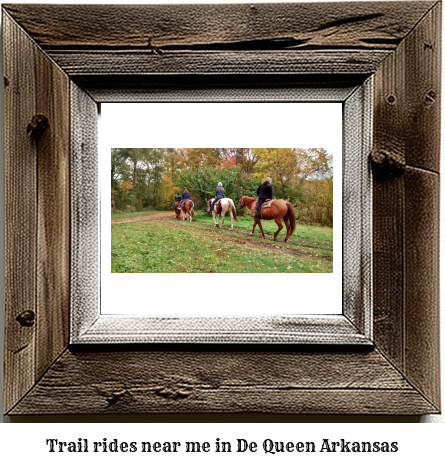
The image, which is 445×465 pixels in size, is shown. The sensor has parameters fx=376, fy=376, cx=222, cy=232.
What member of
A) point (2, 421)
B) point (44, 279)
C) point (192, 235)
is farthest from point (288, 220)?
point (2, 421)

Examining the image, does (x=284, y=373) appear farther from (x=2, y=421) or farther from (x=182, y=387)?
(x=2, y=421)

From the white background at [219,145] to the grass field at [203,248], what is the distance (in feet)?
0.04

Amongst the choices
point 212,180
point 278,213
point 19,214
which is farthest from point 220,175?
point 19,214

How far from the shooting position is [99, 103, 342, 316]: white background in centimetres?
65

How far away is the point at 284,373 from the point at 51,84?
0.62 meters

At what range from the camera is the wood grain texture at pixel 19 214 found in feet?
2.04

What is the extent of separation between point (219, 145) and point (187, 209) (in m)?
0.13

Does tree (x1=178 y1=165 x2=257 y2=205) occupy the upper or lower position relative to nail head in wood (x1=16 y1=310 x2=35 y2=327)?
upper

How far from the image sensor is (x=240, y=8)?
24.4 inches

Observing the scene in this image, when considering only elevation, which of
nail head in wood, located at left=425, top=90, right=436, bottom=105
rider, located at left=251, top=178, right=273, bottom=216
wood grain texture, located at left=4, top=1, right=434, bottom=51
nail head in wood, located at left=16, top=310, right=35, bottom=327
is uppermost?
wood grain texture, located at left=4, top=1, right=434, bottom=51

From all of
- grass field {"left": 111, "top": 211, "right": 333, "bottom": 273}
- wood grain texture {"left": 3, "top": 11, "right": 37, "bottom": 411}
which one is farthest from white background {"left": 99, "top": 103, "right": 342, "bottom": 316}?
wood grain texture {"left": 3, "top": 11, "right": 37, "bottom": 411}

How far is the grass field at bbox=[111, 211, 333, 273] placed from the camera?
0.66 meters

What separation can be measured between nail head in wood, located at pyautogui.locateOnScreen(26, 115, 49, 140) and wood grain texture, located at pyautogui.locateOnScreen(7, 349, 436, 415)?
37cm

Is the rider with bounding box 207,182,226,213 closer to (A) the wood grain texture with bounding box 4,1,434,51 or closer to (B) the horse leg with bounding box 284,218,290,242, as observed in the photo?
(B) the horse leg with bounding box 284,218,290,242
